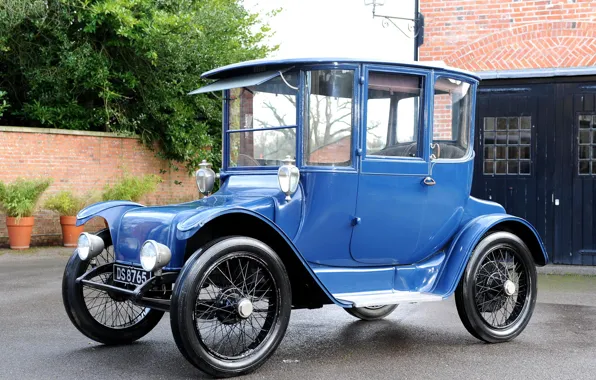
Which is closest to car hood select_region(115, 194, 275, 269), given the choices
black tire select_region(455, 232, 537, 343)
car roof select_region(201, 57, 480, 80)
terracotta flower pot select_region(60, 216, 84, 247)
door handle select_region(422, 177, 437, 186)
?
car roof select_region(201, 57, 480, 80)

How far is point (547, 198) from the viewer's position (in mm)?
11453

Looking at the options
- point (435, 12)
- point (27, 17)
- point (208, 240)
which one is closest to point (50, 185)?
point (27, 17)

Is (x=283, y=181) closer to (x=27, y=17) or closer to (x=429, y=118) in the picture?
(x=429, y=118)

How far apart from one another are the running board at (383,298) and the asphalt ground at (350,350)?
0.41m

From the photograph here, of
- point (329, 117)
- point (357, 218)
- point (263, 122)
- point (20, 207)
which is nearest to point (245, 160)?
point (263, 122)

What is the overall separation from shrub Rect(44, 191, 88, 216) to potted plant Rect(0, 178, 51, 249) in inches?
20.1

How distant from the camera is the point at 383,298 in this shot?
554 centimetres

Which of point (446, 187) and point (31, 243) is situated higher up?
point (446, 187)

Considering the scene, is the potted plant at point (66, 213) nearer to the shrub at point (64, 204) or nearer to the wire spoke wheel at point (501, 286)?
the shrub at point (64, 204)

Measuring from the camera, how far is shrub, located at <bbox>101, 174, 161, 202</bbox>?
15383 millimetres

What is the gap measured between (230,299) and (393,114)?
1987 mm

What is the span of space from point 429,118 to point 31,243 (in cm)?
1052

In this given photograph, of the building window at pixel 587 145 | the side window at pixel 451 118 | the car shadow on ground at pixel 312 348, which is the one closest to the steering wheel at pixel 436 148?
the side window at pixel 451 118

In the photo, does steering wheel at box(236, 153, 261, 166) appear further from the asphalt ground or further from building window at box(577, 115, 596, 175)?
building window at box(577, 115, 596, 175)
